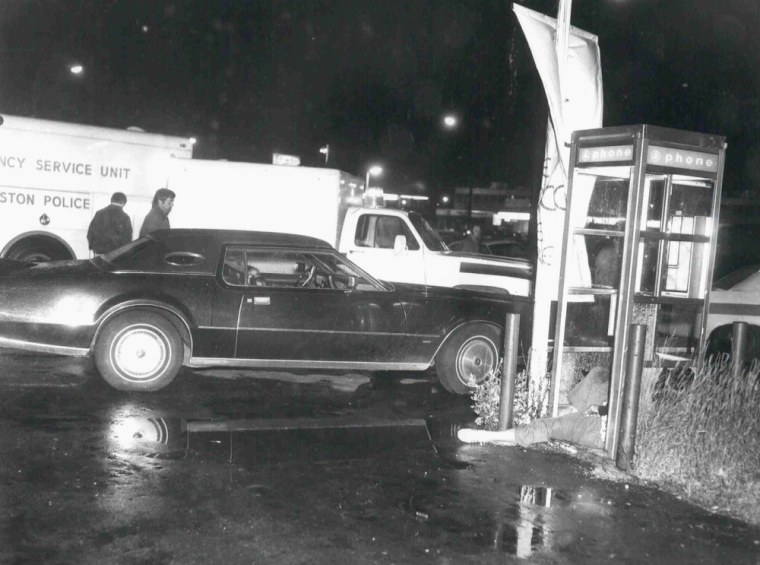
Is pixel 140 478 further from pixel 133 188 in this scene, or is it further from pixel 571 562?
pixel 133 188

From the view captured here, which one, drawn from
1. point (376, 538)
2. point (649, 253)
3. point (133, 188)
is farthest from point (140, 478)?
point (133, 188)

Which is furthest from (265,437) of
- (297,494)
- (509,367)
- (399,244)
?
(399,244)

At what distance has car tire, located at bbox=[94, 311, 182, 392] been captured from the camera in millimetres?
7348

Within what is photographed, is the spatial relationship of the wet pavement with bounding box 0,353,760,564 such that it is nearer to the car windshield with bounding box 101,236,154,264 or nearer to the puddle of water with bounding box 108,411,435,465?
the puddle of water with bounding box 108,411,435,465

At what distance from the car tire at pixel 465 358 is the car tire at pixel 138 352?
2.73 meters

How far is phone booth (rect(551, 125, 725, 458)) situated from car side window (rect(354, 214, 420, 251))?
139 inches

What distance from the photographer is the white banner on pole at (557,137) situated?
21.6 ft

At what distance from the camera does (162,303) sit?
7.41 metres

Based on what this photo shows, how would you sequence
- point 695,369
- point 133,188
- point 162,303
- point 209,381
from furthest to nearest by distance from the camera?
point 133,188 < point 209,381 < point 162,303 < point 695,369

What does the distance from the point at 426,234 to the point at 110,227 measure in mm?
4388

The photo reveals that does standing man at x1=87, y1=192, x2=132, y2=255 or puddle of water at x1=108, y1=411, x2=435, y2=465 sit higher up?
standing man at x1=87, y1=192, x2=132, y2=255

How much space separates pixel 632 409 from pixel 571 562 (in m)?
1.78

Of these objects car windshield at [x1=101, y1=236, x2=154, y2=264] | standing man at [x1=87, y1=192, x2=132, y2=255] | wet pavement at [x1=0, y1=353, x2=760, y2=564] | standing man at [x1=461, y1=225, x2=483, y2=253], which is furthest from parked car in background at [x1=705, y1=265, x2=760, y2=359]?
standing man at [x1=87, y1=192, x2=132, y2=255]

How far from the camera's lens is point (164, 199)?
33.7ft
